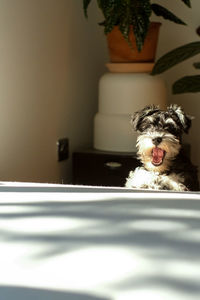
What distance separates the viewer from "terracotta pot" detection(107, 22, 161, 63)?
2664 millimetres

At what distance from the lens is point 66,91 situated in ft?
9.21

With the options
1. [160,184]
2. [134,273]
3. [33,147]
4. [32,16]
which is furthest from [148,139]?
[134,273]

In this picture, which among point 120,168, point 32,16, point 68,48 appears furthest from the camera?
point 68,48

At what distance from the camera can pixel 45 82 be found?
2.60m

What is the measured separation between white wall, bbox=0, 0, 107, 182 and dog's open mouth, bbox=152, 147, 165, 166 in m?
0.61

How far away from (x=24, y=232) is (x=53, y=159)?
172 cm

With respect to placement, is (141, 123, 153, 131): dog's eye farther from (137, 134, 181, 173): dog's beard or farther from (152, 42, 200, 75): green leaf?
(152, 42, 200, 75): green leaf

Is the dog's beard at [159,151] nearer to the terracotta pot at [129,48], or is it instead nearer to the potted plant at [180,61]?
the potted plant at [180,61]

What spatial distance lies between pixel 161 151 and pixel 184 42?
115cm

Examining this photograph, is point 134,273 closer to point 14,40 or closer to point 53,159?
point 14,40

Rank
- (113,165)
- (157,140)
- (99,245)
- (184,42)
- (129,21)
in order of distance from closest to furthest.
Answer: (99,245)
(157,140)
(129,21)
(113,165)
(184,42)

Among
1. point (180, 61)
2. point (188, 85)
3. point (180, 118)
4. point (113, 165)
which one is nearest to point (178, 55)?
point (180, 61)

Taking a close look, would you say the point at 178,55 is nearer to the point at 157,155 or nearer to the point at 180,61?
the point at 180,61

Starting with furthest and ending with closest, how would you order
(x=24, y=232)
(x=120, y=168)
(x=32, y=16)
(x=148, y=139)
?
(x=120, y=168), (x=32, y=16), (x=148, y=139), (x=24, y=232)
